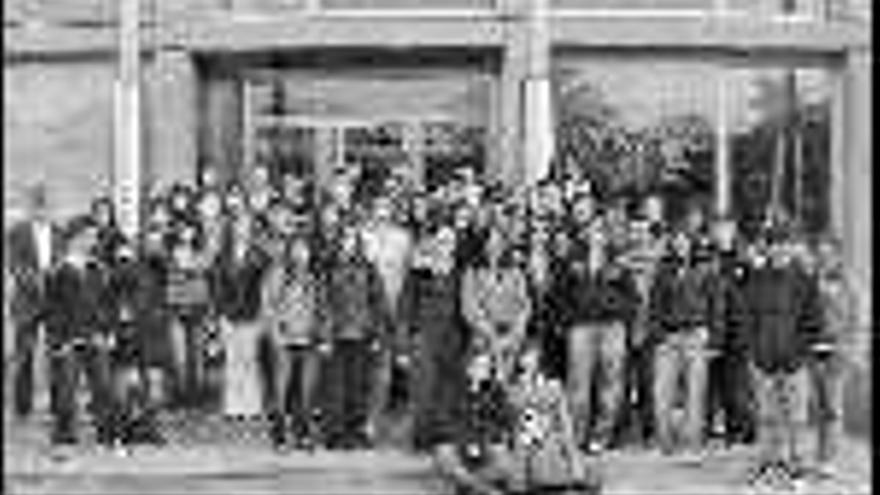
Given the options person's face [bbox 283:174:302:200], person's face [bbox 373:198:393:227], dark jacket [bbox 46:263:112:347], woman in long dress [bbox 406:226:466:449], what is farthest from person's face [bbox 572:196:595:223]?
dark jacket [bbox 46:263:112:347]

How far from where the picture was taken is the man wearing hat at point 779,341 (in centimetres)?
1321

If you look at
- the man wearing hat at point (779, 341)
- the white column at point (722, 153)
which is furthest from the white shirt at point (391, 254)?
the white column at point (722, 153)

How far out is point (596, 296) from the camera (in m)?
13.5

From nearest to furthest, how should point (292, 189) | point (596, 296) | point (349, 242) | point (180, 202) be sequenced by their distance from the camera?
point (596, 296) < point (349, 242) < point (180, 202) < point (292, 189)

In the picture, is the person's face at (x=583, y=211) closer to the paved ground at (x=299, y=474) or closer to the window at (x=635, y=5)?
the paved ground at (x=299, y=474)

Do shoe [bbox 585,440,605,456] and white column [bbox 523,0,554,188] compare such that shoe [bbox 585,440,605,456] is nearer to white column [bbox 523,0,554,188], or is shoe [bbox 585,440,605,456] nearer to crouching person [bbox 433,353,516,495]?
crouching person [bbox 433,353,516,495]

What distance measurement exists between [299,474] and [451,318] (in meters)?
1.40

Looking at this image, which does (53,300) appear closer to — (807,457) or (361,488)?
(361,488)

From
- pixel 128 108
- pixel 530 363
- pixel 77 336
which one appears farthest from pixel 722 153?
pixel 77 336

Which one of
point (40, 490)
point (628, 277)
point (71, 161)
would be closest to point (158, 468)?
point (40, 490)

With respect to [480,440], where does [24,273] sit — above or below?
above

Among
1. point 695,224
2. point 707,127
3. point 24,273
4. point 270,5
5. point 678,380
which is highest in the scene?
point 270,5

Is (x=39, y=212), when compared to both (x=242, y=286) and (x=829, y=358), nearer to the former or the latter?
(x=242, y=286)

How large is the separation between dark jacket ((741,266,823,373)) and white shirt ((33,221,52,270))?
501cm
